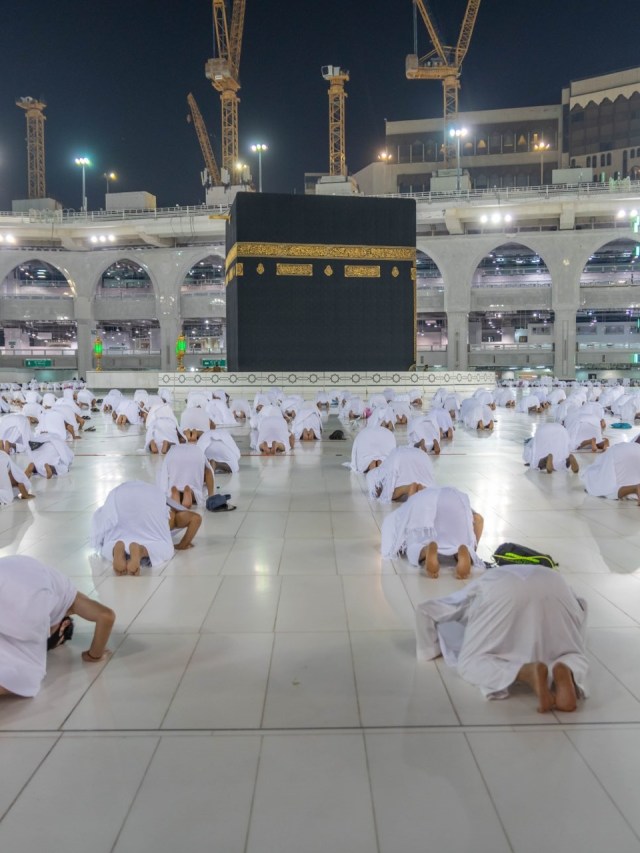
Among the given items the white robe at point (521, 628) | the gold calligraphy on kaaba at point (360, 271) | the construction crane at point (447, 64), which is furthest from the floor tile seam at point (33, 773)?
the construction crane at point (447, 64)

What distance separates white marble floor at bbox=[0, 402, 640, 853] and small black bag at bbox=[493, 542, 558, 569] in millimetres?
247

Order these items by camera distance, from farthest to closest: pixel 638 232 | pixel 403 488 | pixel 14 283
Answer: pixel 14 283, pixel 638 232, pixel 403 488

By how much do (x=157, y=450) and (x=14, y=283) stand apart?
100 feet

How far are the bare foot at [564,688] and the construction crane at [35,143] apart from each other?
48002 mm

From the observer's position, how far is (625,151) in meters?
44.1

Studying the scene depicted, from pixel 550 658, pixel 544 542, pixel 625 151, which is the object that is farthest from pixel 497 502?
pixel 625 151

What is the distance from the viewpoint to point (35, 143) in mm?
43500

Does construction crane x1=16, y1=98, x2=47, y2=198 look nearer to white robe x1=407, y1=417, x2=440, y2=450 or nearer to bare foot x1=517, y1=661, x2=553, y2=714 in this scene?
white robe x1=407, y1=417, x2=440, y2=450

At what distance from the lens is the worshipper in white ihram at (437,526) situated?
12.1 ft

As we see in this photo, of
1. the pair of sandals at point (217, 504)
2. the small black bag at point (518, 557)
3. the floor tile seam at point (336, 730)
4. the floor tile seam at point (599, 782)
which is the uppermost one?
the small black bag at point (518, 557)

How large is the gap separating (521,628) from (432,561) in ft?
4.41

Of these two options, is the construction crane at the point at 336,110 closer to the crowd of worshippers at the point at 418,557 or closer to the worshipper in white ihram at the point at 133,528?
the crowd of worshippers at the point at 418,557

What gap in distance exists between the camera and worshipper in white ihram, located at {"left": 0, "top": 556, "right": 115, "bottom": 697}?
7.40ft

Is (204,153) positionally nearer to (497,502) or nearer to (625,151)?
(625,151)
